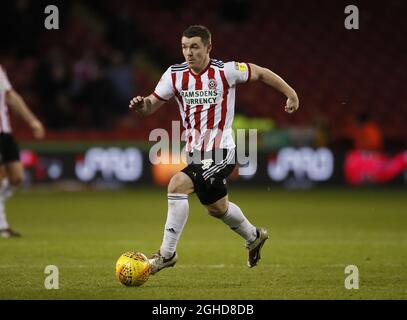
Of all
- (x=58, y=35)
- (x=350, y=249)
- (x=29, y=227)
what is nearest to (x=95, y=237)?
(x=29, y=227)

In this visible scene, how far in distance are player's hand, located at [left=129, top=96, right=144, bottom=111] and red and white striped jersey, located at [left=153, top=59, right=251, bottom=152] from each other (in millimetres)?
418

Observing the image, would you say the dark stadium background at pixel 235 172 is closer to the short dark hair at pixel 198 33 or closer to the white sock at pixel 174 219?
the white sock at pixel 174 219

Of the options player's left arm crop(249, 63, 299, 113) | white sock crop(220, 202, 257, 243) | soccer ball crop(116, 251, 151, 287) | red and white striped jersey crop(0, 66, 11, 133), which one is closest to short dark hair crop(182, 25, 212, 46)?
player's left arm crop(249, 63, 299, 113)

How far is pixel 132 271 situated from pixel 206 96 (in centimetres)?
164

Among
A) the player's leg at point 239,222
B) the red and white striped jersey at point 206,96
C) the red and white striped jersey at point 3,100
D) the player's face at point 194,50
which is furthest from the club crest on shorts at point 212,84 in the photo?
the red and white striped jersey at point 3,100

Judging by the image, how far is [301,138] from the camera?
19547 mm

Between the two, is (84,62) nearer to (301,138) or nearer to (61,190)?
(61,190)

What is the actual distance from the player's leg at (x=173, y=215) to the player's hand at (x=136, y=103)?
2.12ft

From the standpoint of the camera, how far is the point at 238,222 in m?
7.91

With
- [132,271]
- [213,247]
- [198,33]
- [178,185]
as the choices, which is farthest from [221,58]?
[132,271]

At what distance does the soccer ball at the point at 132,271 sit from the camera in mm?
6969

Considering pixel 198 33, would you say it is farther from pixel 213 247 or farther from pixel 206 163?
pixel 213 247

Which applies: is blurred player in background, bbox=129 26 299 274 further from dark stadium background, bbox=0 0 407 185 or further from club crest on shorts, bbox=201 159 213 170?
dark stadium background, bbox=0 0 407 185

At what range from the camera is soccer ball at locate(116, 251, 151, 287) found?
6.97m
